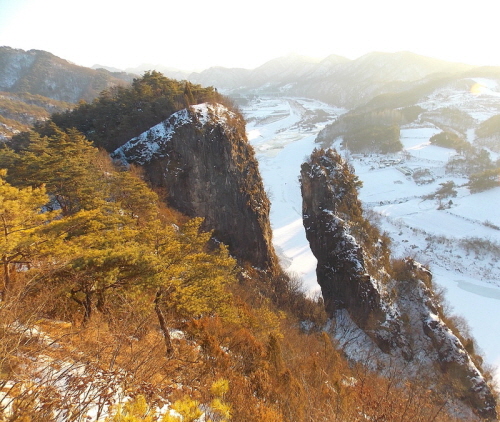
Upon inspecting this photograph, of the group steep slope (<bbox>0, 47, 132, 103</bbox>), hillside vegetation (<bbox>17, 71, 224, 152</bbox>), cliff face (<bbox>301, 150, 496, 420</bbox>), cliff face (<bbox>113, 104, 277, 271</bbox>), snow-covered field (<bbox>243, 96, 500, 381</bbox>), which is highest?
steep slope (<bbox>0, 47, 132, 103</bbox>)

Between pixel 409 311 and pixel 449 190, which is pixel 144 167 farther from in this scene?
pixel 449 190

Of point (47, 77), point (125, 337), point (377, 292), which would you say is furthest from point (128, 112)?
point (47, 77)

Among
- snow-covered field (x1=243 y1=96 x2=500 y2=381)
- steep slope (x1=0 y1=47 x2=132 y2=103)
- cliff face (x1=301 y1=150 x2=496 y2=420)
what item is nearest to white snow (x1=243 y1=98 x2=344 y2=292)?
snow-covered field (x1=243 y1=96 x2=500 y2=381)

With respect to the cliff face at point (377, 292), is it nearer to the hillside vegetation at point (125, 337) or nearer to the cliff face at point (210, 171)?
the cliff face at point (210, 171)

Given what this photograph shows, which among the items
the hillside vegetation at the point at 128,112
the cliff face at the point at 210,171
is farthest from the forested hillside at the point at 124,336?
the hillside vegetation at the point at 128,112

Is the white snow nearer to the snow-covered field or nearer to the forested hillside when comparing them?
the snow-covered field

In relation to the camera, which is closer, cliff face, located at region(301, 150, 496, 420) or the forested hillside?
the forested hillside

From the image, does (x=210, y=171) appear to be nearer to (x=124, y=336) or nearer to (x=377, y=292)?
(x=377, y=292)
